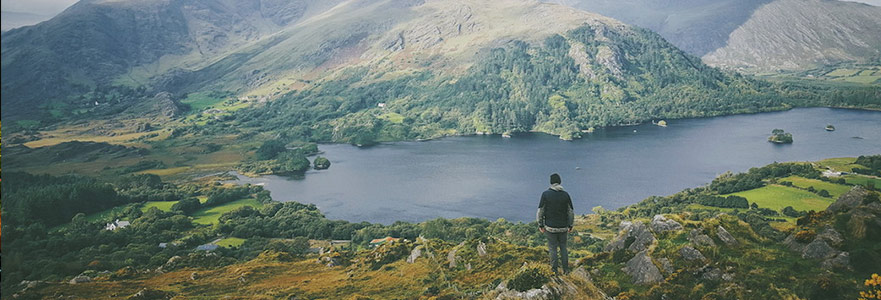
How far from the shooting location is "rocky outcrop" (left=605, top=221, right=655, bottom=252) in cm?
3124

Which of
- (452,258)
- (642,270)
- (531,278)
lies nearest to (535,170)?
(452,258)

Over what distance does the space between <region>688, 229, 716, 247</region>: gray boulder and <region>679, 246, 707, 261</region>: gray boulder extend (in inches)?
42.5

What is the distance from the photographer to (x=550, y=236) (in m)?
22.0

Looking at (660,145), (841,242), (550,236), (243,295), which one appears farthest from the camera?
(660,145)

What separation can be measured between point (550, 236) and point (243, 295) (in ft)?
101

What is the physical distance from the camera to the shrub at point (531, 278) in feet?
71.6

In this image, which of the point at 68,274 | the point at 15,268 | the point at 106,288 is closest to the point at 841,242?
the point at 106,288

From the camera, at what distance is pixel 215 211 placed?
11831 cm

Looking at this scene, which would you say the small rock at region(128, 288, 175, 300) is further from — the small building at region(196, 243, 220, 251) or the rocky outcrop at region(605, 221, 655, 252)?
the small building at region(196, 243, 220, 251)

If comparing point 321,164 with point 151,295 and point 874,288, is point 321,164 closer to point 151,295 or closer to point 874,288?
point 151,295

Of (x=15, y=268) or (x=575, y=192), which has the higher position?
(x=15, y=268)

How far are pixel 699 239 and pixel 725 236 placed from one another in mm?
1740

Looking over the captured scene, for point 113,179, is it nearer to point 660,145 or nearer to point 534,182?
point 534,182

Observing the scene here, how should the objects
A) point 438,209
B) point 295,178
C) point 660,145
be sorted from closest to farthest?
1. point 438,209
2. point 295,178
3. point 660,145
